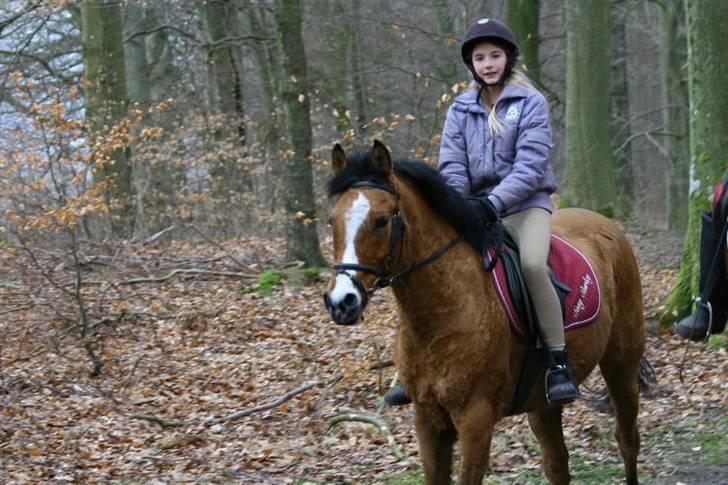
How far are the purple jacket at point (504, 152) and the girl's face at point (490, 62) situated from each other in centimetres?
12

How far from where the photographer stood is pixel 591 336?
5.70 meters

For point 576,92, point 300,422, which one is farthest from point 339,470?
Answer: point 576,92

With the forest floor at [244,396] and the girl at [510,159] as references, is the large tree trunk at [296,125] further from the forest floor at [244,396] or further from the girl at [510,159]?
the girl at [510,159]

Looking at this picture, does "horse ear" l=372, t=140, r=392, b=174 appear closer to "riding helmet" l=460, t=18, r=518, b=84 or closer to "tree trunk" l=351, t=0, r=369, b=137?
"riding helmet" l=460, t=18, r=518, b=84

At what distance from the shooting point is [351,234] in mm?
4277

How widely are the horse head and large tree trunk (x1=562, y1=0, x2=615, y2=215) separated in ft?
40.2

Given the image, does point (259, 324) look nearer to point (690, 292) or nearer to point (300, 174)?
point (300, 174)

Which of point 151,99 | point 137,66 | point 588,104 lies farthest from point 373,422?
point 137,66

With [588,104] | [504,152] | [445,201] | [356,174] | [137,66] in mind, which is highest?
[137,66]

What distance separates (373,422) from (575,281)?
112 inches

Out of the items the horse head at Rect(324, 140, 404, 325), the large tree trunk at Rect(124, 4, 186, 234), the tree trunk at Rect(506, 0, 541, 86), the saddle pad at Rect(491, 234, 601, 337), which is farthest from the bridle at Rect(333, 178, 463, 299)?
the tree trunk at Rect(506, 0, 541, 86)

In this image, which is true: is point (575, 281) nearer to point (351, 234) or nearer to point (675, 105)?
point (351, 234)

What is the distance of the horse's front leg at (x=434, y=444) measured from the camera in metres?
4.78

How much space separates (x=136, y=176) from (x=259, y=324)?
9.64 metres
